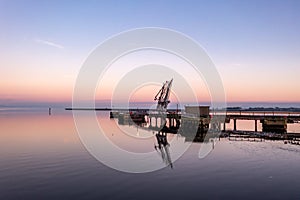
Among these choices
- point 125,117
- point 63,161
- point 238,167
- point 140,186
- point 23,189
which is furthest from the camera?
point 125,117

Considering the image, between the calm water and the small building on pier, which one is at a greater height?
the small building on pier

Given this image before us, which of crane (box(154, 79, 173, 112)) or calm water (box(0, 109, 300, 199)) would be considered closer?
calm water (box(0, 109, 300, 199))

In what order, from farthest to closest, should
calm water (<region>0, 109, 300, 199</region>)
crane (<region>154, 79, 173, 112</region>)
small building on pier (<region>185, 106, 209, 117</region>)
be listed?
crane (<region>154, 79, 173, 112</region>) → small building on pier (<region>185, 106, 209, 117</region>) → calm water (<region>0, 109, 300, 199</region>)

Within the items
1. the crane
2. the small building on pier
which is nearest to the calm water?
the small building on pier

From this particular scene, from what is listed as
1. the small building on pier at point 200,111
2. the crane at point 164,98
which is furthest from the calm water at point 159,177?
the crane at point 164,98

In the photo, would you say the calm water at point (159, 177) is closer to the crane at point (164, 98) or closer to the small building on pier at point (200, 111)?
the small building on pier at point (200, 111)

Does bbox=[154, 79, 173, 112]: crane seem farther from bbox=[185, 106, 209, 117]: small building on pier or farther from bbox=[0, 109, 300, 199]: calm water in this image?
bbox=[0, 109, 300, 199]: calm water

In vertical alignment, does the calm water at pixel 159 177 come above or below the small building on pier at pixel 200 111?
below

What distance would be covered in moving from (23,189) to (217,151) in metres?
34.7

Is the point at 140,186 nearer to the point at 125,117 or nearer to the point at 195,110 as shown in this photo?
the point at 195,110

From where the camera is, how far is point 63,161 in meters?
41.6

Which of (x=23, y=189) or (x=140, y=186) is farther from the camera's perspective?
(x=140, y=186)

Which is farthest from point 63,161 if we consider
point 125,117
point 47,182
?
point 125,117

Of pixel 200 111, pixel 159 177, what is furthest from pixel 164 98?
pixel 159 177
